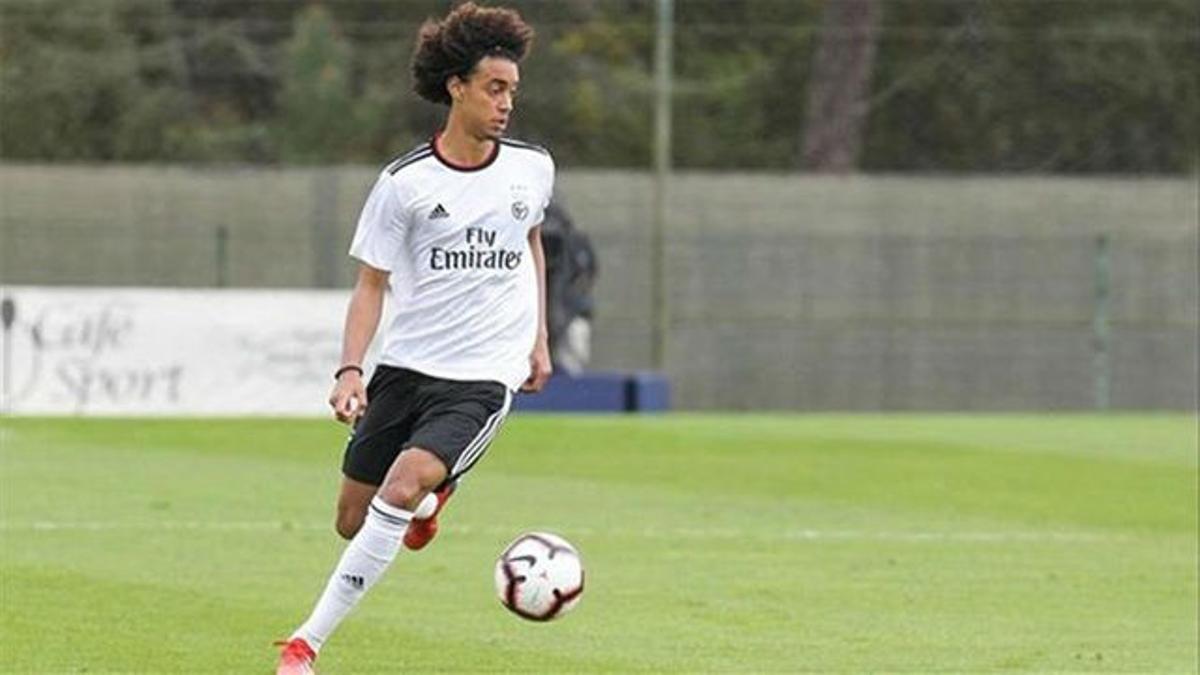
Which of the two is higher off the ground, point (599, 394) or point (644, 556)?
point (644, 556)

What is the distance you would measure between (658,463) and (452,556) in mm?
8240

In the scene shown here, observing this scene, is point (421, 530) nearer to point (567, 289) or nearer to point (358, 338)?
point (358, 338)

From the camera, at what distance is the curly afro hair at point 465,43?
10773mm

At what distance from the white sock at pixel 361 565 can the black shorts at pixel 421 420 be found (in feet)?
0.88

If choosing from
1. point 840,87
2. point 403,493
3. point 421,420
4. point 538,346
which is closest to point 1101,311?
point 840,87

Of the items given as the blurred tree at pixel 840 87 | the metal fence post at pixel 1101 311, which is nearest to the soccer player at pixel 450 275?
the metal fence post at pixel 1101 311

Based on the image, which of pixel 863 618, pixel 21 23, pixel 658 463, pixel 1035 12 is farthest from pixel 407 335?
pixel 1035 12

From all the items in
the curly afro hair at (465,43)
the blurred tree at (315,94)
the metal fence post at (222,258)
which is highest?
the curly afro hair at (465,43)

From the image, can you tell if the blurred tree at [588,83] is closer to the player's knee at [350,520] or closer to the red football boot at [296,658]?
the player's knee at [350,520]

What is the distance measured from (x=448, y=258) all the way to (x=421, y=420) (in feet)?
1.83

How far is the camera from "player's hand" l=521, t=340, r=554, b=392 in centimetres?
1115

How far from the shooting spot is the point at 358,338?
10.5m

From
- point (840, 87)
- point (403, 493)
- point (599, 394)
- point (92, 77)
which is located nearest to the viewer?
point (403, 493)

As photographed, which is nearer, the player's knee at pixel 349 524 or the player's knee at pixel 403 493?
the player's knee at pixel 403 493
